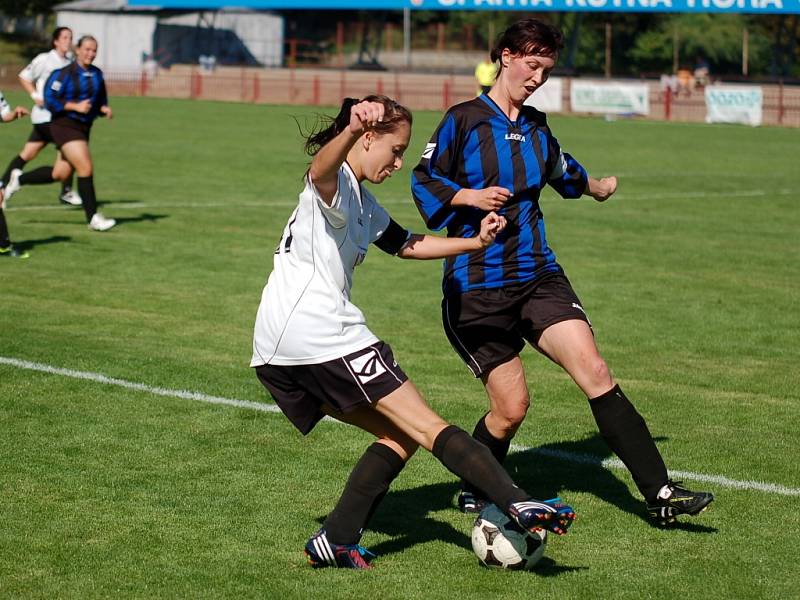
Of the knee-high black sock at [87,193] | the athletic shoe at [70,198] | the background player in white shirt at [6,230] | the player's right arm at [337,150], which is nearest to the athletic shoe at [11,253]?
the background player in white shirt at [6,230]

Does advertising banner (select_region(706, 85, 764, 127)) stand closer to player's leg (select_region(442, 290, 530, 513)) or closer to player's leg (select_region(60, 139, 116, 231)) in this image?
player's leg (select_region(60, 139, 116, 231))

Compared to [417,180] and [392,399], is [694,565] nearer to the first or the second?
[392,399]

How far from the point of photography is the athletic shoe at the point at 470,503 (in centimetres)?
588

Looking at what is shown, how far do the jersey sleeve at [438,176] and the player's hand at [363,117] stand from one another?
4.23 feet

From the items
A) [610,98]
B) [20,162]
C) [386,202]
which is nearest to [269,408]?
[20,162]

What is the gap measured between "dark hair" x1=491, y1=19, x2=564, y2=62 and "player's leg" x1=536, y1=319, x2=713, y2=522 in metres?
1.23

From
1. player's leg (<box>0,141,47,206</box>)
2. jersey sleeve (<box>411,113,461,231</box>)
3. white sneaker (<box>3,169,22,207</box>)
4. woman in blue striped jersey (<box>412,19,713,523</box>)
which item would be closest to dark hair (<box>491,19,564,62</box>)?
woman in blue striped jersey (<box>412,19,713,523</box>)

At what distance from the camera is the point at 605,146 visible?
31062 millimetres

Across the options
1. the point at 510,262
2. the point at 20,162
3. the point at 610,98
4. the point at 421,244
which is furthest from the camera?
the point at 610,98

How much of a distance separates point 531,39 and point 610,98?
42.6 meters

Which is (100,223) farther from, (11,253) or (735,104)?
(735,104)

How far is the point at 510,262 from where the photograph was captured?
584cm

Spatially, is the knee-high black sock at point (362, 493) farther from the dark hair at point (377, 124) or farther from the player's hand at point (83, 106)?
the player's hand at point (83, 106)

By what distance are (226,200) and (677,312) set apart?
8.94m
